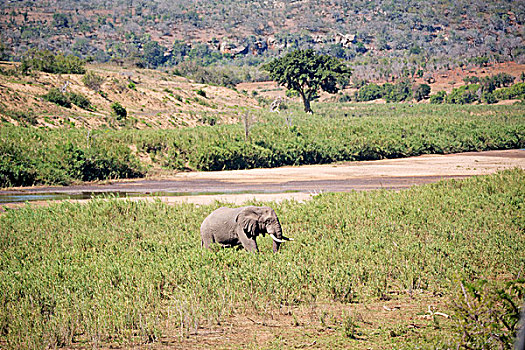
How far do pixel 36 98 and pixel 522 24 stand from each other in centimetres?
18221

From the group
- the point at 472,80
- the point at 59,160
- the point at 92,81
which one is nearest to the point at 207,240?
the point at 59,160

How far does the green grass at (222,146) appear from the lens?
2644 cm

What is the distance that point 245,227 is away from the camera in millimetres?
10812

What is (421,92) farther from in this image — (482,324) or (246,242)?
(482,324)

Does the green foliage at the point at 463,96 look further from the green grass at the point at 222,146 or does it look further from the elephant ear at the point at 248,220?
the elephant ear at the point at 248,220

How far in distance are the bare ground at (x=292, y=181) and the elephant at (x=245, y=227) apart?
25.8 ft

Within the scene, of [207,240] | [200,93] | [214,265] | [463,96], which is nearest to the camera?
[214,265]

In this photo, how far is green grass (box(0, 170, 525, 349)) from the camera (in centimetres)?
777

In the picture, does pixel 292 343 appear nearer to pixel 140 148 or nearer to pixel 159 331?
pixel 159 331

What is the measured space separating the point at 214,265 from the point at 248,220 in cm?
119

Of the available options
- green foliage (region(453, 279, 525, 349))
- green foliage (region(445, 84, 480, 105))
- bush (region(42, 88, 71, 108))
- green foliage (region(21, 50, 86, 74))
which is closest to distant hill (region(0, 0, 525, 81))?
green foliage (region(445, 84, 480, 105))

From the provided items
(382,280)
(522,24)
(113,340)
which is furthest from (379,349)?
(522,24)

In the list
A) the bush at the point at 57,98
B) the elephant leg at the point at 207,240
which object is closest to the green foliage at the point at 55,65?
the bush at the point at 57,98

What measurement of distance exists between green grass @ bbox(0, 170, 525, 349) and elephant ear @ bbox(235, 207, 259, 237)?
24.3 inches
